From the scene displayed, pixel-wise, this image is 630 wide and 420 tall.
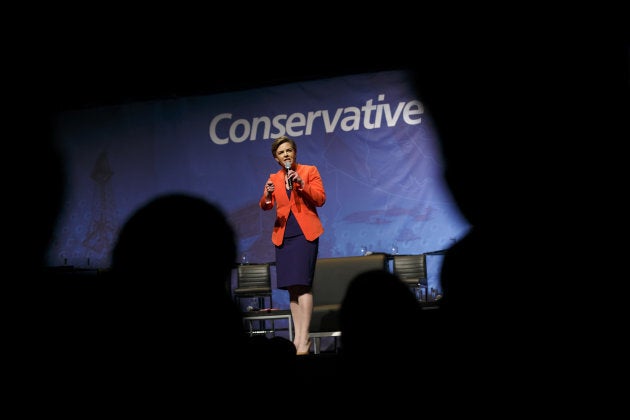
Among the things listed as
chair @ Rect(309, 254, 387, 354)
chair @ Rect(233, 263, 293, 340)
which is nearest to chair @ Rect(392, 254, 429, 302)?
chair @ Rect(309, 254, 387, 354)

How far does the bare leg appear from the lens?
340cm

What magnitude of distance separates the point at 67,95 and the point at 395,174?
15.1ft

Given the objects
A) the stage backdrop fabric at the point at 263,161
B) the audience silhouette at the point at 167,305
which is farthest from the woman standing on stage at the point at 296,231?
the stage backdrop fabric at the point at 263,161

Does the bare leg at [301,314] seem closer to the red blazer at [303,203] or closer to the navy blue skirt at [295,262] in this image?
the navy blue skirt at [295,262]

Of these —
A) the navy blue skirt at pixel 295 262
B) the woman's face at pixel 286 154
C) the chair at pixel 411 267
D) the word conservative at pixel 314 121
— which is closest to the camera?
the navy blue skirt at pixel 295 262

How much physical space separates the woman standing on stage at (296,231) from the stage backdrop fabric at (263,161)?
117 inches

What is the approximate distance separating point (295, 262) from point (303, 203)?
1.37ft

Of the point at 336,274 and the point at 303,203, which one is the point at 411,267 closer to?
the point at 336,274

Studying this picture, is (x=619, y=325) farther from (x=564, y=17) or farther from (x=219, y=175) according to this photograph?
(x=219, y=175)

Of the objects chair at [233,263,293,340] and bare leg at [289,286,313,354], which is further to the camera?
chair at [233,263,293,340]

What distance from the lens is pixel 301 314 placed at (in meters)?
3.52

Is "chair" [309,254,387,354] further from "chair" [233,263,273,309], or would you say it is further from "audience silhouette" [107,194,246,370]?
"audience silhouette" [107,194,246,370]

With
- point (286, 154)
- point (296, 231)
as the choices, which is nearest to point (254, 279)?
point (296, 231)

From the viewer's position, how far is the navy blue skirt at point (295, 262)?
3.51 meters
